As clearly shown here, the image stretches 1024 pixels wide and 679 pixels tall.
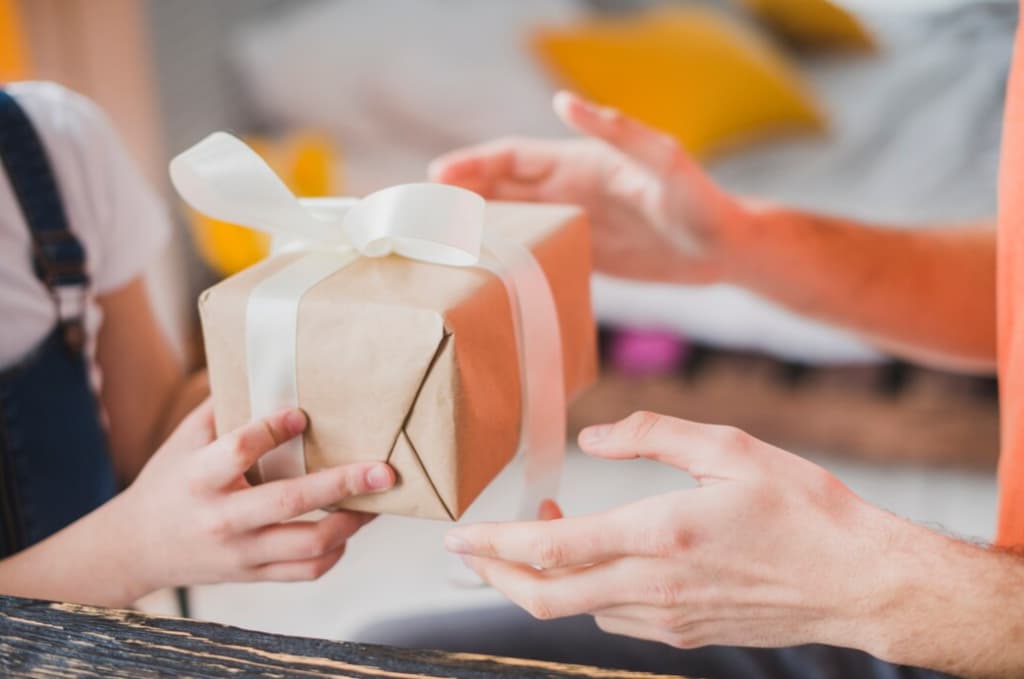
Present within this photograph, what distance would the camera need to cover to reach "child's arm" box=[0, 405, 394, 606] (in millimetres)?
406

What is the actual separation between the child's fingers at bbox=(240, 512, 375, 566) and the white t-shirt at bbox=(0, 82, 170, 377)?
0.22 m

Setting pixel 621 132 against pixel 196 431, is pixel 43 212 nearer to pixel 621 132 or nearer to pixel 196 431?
pixel 196 431

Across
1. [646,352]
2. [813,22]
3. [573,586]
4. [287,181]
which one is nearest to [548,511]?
[573,586]

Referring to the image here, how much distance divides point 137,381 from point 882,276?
52 cm

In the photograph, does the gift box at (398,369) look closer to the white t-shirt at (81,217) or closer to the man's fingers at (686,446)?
the man's fingers at (686,446)

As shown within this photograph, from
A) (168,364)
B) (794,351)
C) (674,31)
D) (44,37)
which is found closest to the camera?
(168,364)

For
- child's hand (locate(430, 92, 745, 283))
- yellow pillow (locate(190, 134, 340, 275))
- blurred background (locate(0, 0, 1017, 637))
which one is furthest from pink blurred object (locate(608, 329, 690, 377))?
child's hand (locate(430, 92, 745, 283))

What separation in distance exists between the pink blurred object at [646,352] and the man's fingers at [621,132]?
0.90 m

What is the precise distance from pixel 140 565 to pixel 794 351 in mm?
1159

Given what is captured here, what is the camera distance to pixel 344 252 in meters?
0.44

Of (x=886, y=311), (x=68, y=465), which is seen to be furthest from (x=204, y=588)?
(x=886, y=311)

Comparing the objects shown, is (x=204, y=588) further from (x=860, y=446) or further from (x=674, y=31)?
(x=674, y=31)

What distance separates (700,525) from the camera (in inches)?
16.1

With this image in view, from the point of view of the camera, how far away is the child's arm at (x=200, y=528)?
0.41 metres
